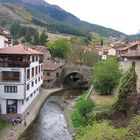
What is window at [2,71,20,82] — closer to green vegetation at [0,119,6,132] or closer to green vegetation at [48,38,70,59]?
green vegetation at [0,119,6,132]

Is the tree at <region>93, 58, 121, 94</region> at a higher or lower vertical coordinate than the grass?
higher

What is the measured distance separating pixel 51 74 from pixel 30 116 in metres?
37.6

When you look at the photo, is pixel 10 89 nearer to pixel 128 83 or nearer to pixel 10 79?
pixel 10 79

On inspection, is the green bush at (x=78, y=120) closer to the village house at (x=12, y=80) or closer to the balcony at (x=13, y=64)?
Answer: the village house at (x=12, y=80)

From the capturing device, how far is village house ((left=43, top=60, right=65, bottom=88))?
97.8 m

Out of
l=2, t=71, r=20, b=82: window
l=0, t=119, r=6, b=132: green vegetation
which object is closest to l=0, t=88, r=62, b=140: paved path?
l=0, t=119, r=6, b=132: green vegetation

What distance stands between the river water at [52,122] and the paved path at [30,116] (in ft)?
2.72

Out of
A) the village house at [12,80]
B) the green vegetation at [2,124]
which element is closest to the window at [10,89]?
the village house at [12,80]

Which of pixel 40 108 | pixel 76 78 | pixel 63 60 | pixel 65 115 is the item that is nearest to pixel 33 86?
Result: pixel 40 108

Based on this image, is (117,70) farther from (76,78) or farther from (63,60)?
(63,60)

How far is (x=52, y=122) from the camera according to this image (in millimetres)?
61406

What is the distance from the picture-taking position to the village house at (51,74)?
9775cm

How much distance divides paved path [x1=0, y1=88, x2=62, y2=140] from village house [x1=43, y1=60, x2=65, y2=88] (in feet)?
17.0

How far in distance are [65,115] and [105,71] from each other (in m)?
16.2
